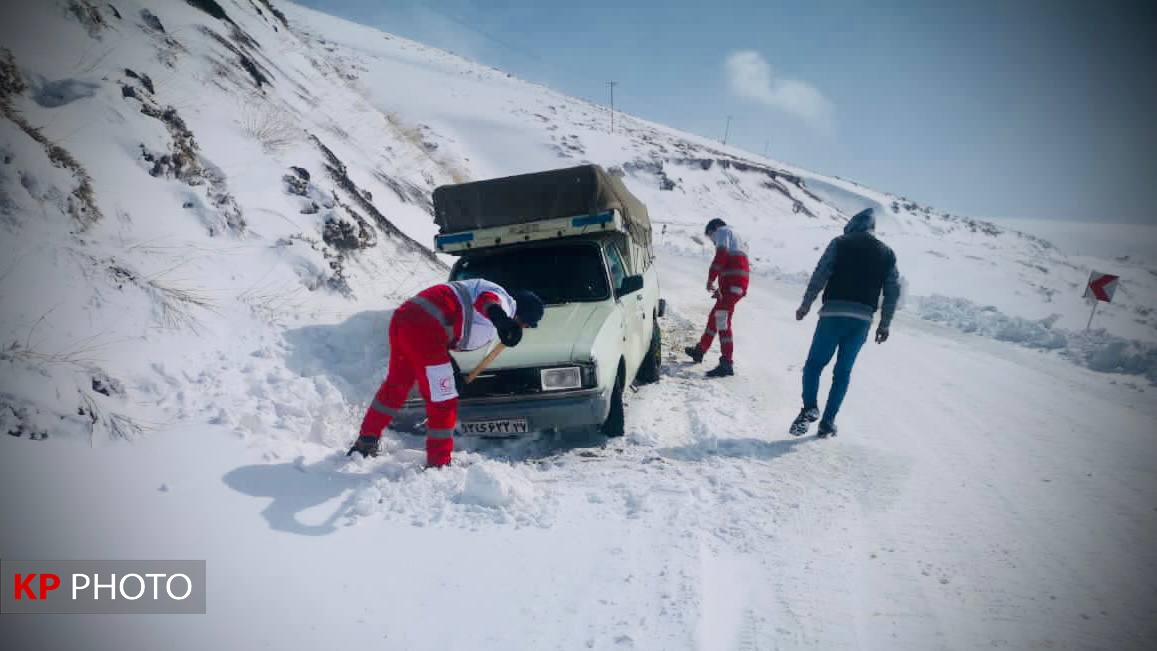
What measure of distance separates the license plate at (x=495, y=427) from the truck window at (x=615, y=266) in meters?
1.75

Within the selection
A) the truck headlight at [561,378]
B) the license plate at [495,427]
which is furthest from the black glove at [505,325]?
the license plate at [495,427]

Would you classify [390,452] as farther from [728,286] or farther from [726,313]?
[728,286]

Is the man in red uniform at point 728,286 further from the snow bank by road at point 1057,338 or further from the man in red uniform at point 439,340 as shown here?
the snow bank by road at point 1057,338

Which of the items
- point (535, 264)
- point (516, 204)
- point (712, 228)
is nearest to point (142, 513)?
point (535, 264)

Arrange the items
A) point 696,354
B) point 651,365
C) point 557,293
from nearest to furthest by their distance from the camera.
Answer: point 557,293 → point 651,365 → point 696,354

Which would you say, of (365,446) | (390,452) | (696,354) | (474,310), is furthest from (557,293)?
(696,354)

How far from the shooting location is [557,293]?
489cm

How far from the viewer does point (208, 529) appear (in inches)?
102

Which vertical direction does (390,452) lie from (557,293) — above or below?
below

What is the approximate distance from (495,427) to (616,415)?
3.71 feet

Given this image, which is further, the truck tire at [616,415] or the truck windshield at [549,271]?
the truck windshield at [549,271]

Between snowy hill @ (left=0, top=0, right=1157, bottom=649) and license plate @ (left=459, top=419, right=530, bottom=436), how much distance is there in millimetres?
216

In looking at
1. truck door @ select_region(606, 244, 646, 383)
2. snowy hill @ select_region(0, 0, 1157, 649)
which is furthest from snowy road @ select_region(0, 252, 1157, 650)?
truck door @ select_region(606, 244, 646, 383)

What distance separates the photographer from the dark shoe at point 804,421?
4449 mm
